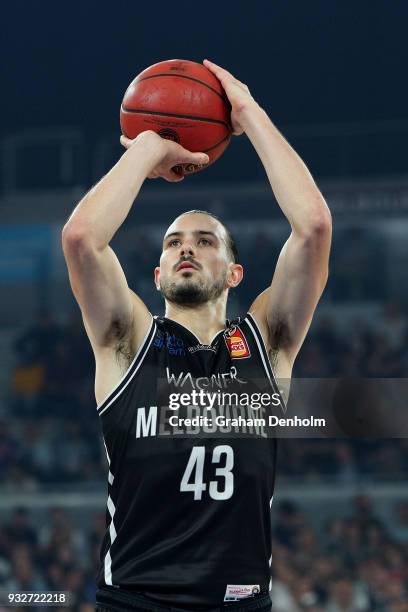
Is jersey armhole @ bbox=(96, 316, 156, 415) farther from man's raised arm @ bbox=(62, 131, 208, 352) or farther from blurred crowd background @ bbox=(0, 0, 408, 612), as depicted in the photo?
blurred crowd background @ bbox=(0, 0, 408, 612)

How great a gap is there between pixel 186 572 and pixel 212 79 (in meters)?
2.02

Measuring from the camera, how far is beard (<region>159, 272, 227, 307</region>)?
12.3 ft

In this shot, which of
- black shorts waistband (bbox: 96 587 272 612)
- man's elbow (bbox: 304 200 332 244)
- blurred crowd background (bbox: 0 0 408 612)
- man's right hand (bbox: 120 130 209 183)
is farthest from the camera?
blurred crowd background (bbox: 0 0 408 612)

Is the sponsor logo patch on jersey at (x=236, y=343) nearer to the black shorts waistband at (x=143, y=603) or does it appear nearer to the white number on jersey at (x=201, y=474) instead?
the white number on jersey at (x=201, y=474)

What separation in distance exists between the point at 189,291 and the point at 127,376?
1.45 feet

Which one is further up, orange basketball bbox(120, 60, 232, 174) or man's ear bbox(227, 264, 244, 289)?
orange basketball bbox(120, 60, 232, 174)

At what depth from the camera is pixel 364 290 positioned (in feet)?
45.9

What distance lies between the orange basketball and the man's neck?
60cm

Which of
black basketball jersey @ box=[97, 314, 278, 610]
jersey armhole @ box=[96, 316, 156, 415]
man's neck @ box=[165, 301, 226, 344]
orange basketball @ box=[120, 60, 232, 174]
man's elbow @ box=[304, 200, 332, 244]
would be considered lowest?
black basketball jersey @ box=[97, 314, 278, 610]

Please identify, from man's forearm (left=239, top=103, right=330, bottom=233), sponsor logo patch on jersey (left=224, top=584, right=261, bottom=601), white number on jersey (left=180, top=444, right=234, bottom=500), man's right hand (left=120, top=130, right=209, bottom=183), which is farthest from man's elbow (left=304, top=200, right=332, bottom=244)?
sponsor logo patch on jersey (left=224, top=584, right=261, bottom=601)

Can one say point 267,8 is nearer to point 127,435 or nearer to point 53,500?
point 53,500

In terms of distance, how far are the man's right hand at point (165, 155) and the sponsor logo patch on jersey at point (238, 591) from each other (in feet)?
5.18

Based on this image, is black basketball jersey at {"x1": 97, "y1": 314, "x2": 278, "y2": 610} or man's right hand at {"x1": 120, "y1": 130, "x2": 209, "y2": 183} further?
man's right hand at {"x1": 120, "y1": 130, "x2": 209, "y2": 183}

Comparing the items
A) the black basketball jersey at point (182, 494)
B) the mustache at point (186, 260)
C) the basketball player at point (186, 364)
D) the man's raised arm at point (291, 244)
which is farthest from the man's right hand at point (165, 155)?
the black basketball jersey at point (182, 494)
